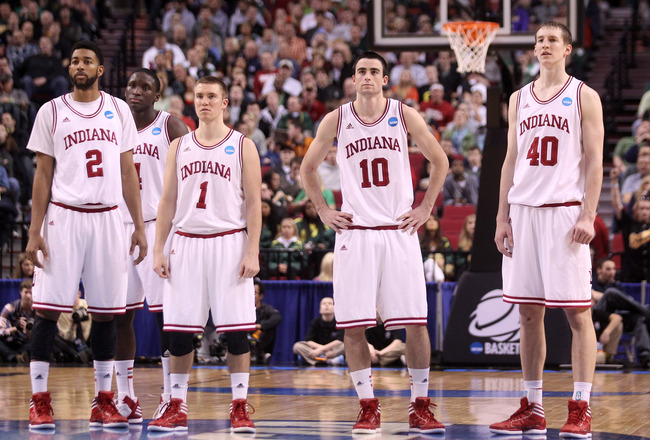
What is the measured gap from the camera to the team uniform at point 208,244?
6.64 metres

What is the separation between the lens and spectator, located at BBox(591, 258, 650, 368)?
1174 cm

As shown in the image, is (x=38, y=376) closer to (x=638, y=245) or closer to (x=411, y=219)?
(x=411, y=219)

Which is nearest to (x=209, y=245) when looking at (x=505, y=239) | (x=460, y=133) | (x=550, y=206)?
(x=505, y=239)

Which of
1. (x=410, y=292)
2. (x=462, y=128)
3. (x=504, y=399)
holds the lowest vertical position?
(x=504, y=399)

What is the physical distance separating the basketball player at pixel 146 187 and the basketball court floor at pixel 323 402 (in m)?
0.58

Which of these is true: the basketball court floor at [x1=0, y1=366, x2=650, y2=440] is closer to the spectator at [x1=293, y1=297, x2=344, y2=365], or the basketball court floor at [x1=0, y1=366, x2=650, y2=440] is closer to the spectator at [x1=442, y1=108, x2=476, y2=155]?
the spectator at [x1=293, y1=297, x2=344, y2=365]

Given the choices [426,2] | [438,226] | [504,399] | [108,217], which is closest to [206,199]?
[108,217]

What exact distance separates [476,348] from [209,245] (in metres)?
5.48

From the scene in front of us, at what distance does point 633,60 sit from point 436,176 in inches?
556

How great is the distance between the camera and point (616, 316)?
39.1 feet

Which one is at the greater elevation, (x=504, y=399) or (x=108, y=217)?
(x=108, y=217)

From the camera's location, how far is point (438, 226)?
531 inches

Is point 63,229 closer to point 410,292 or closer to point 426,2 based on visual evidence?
point 410,292

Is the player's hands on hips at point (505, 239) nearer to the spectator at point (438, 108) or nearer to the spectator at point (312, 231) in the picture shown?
the spectator at point (312, 231)
